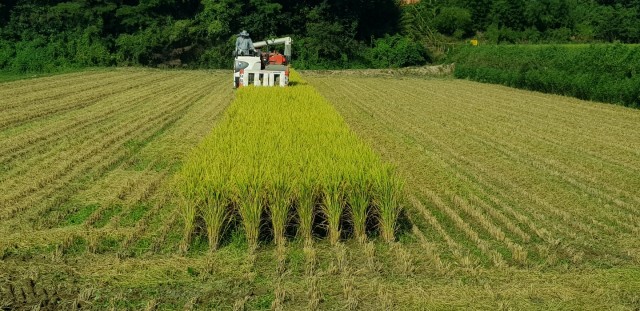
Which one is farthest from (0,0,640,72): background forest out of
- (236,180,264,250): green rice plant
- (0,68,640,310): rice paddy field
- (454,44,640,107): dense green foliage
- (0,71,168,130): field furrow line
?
(236,180,264,250): green rice plant

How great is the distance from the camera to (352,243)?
6336 mm

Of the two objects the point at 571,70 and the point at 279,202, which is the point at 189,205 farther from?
the point at 571,70

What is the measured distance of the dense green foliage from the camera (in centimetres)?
2150

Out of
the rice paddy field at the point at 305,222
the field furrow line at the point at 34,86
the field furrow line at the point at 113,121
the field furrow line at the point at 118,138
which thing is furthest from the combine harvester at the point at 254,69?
the rice paddy field at the point at 305,222

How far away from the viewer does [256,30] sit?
42250 millimetres

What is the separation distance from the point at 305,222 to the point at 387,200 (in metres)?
0.89

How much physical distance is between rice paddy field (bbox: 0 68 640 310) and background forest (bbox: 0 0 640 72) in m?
27.8

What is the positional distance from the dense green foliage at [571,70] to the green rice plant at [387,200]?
1677 centimetres

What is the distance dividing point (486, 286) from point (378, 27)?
45320mm

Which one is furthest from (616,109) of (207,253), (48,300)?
(48,300)

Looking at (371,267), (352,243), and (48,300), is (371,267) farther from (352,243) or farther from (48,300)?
(48,300)

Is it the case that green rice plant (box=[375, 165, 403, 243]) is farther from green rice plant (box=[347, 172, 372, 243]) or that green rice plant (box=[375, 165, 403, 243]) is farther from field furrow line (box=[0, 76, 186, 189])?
field furrow line (box=[0, 76, 186, 189])

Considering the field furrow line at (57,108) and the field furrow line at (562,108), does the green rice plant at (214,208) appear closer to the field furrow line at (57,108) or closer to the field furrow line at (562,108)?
the field furrow line at (57,108)

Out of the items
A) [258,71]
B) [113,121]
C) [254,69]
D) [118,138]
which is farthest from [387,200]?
[254,69]
